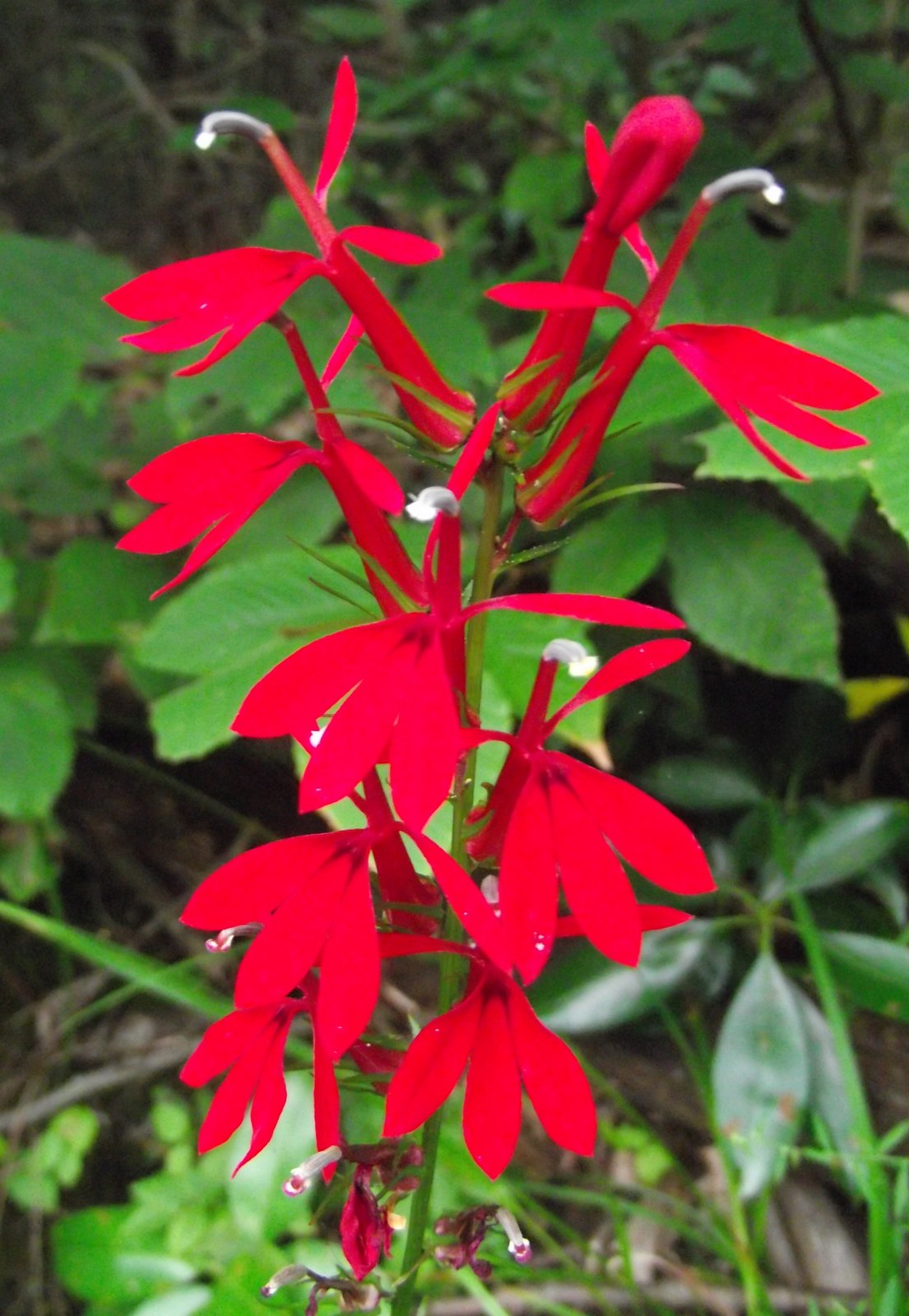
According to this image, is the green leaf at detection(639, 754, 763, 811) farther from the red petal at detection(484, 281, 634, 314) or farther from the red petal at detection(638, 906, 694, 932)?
the red petal at detection(484, 281, 634, 314)

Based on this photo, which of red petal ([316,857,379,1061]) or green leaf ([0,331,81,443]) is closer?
red petal ([316,857,379,1061])

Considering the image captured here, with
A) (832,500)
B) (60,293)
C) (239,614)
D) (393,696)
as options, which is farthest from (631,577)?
(60,293)

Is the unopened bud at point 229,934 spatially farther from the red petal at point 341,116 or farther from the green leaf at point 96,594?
the green leaf at point 96,594

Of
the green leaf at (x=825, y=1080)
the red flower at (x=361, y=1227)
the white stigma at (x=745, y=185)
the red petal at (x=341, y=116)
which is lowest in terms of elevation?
the green leaf at (x=825, y=1080)

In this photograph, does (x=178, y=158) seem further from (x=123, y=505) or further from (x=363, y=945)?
(x=363, y=945)

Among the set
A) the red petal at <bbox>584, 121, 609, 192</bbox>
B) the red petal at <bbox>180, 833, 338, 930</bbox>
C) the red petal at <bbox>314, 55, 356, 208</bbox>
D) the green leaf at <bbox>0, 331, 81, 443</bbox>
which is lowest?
the green leaf at <bbox>0, 331, 81, 443</bbox>

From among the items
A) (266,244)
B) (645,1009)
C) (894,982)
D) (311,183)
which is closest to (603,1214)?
(645,1009)

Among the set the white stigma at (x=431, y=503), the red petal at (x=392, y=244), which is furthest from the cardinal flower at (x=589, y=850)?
the red petal at (x=392, y=244)

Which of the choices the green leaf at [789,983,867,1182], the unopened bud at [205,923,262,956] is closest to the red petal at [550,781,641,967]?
the unopened bud at [205,923,262,956]
